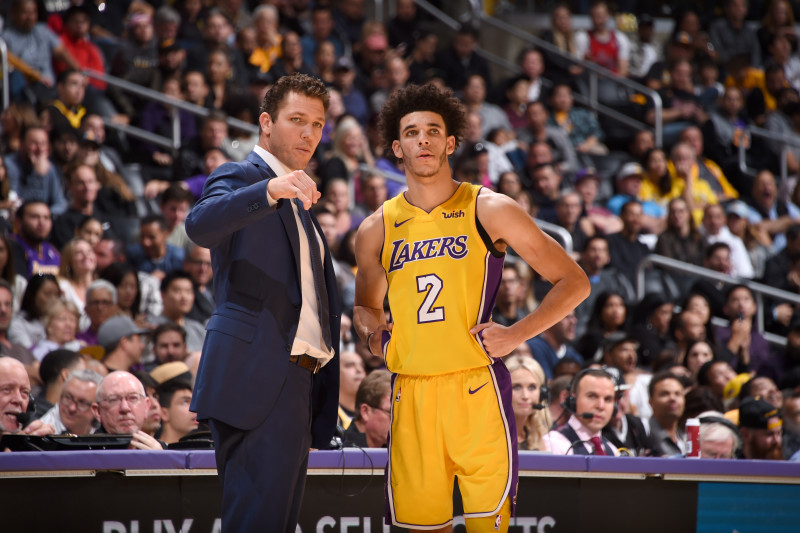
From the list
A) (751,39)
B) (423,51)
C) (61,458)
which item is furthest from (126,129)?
(751,39)

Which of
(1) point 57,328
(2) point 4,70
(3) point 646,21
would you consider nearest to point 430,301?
(1) point 57,328

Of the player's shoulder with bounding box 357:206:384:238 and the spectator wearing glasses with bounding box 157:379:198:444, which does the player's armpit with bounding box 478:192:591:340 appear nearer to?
the player's shoulder with bounding box 357:206:384:238

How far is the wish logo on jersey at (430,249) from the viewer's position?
433cm

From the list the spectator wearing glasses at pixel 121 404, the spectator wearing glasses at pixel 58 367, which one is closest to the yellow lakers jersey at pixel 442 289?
the spectator wearing glasses at pixel 121 404

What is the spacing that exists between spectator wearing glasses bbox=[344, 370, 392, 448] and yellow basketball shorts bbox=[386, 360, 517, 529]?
1.94 meters

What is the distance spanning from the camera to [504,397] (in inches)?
169

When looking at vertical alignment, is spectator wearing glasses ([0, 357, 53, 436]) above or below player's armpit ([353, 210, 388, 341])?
below

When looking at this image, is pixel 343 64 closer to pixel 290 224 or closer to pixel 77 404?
pixel 77 404

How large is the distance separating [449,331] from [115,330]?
413cm

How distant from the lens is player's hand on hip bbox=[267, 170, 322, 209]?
3547 mm

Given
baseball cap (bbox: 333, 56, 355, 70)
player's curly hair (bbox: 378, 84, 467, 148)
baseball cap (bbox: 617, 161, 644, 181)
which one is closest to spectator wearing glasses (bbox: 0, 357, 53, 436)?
player's curly hair (bbox: 378, 84, 467, 148)

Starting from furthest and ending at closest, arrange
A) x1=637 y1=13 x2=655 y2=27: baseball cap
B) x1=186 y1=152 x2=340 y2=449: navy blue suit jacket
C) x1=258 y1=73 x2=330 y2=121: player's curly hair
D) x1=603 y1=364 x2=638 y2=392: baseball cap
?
x1=637 y1=13 x2=655 y2=27: baseball cap
x1=603 y1=364 x2=638 y2=392: baseball cap
x1=258 y1=73 x2=330 y2=121: player's curly hair
x1=186 y1=152 x2=340 y2=449: navy blue suit jacket

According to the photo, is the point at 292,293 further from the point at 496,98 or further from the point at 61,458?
the point at 496,98

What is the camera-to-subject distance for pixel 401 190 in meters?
10.6
